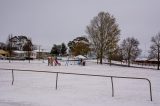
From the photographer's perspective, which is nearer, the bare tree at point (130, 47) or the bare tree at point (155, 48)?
the bare tree at point (155, 48)

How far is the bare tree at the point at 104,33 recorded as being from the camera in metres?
57.8

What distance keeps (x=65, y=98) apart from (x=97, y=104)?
163 cm

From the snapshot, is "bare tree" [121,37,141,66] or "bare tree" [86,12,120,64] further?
"bare tree" [121,37,141,66]

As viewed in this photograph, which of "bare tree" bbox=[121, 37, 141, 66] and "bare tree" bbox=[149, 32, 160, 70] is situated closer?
"bare tree" bbox=[149, 32, 160, 70]

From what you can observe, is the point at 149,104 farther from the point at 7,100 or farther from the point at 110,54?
the point at 110,54

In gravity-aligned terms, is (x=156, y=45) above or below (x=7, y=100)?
above

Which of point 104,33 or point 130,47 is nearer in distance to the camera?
point 104,33

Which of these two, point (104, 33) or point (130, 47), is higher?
point (104, 33)

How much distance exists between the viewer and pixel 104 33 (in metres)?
58.0

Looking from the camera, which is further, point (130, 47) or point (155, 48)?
point (130, 47)

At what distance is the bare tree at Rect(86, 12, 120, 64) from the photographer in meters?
57.8

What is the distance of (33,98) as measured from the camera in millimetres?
10070

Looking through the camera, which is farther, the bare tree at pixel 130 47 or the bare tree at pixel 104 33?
the bare tree at pixel 130 47

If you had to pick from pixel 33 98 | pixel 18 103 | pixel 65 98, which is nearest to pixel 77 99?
pixel 65 98
